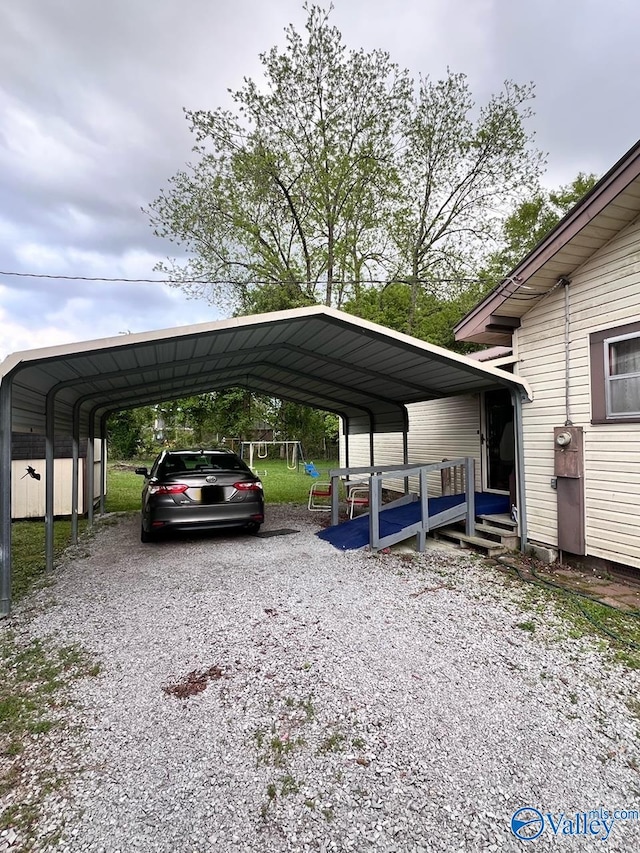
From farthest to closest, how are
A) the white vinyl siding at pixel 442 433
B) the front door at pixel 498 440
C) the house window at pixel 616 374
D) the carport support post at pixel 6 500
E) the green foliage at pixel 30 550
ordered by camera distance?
the white vinyl siding at pixel 442 433
the front door at pixel 498 440
the green foliage at pixel 30 550
the house window at pixel 616 374
the carport support post at pixel 6 500

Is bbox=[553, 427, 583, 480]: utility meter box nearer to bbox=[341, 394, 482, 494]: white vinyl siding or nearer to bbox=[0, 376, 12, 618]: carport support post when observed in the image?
bbox=[341, 394, 482, 494]: white vinyl siding

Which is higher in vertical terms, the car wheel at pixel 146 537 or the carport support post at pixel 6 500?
the carport support post at pixel 6 500

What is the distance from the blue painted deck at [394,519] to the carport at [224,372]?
3.00ft

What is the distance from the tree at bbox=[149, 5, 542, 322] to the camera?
1616 centimetres

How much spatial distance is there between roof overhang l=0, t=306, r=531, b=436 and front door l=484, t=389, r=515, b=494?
112cm

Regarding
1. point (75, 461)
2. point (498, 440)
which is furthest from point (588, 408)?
point (75, 461)

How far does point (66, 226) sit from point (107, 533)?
10317mm

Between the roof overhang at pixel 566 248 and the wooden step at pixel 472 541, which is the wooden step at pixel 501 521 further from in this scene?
the roof overhang at pixel 566 248

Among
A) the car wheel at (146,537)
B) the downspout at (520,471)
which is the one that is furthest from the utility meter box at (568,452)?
the car wheel at (146,537)

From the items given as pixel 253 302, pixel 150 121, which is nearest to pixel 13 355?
pixel 150 121

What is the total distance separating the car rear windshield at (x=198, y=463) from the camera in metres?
6.16

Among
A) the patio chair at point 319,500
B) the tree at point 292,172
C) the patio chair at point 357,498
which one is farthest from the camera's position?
the tree at point 292,172

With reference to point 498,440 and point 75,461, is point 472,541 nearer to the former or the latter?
point 498,440

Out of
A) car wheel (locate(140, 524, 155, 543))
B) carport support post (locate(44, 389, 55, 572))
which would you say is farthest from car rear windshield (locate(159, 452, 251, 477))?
carport support post (locate(44, 389, 55, 572))
